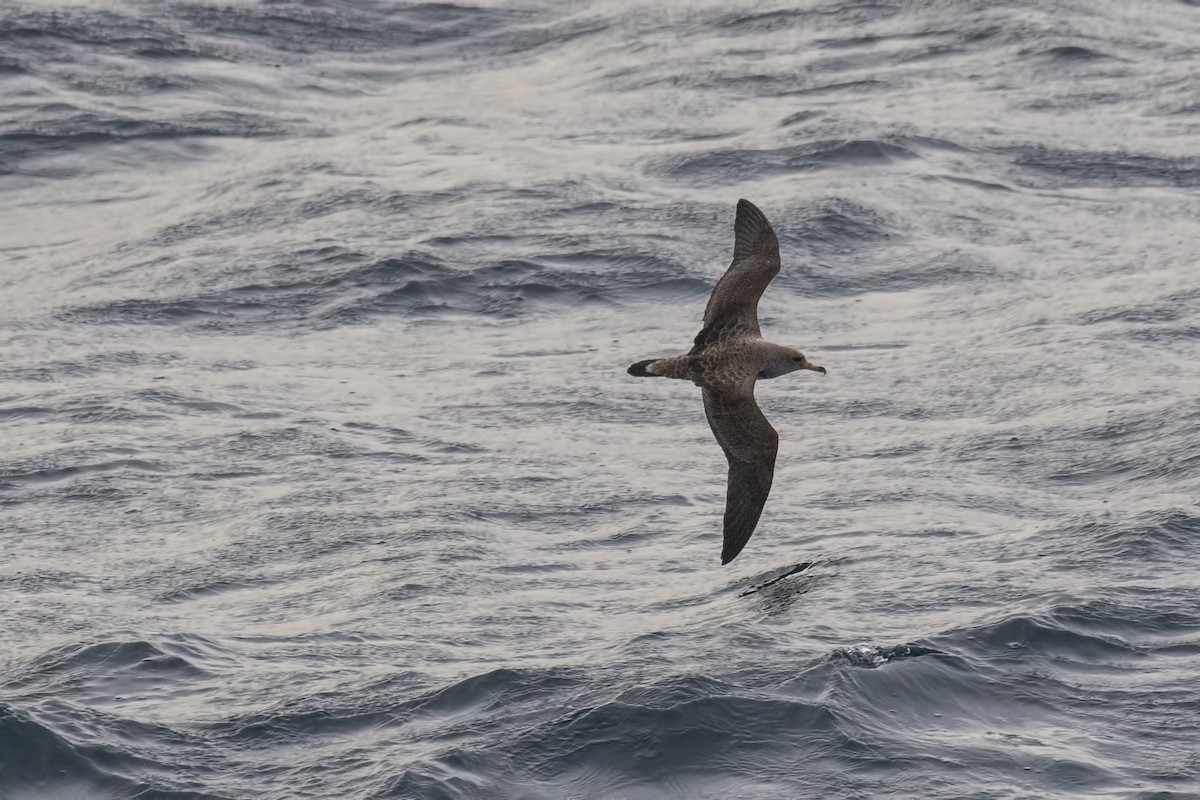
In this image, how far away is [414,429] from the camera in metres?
17.2

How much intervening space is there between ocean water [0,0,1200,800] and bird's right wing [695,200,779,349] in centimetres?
194

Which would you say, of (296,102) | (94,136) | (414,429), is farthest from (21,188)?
(414,429)

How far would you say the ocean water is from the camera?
11.8m

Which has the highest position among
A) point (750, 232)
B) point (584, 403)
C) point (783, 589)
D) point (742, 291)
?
point (750, 232)

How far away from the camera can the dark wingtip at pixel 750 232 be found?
43.5 feet

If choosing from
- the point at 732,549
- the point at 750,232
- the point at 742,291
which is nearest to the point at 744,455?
the point at 732,549

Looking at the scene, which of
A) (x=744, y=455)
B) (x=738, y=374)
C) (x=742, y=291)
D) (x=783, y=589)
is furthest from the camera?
(x=783, y=589)

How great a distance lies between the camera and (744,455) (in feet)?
40.8

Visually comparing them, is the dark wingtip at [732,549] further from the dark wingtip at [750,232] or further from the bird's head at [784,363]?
the dark wingtip at [750,232]

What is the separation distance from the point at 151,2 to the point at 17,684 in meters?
17.9

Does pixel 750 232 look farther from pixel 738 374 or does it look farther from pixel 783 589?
pixel 783 589

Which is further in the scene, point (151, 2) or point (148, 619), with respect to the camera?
point (151, 2)

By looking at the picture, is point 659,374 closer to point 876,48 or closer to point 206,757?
point 206,757

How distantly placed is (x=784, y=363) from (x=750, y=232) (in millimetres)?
1152
